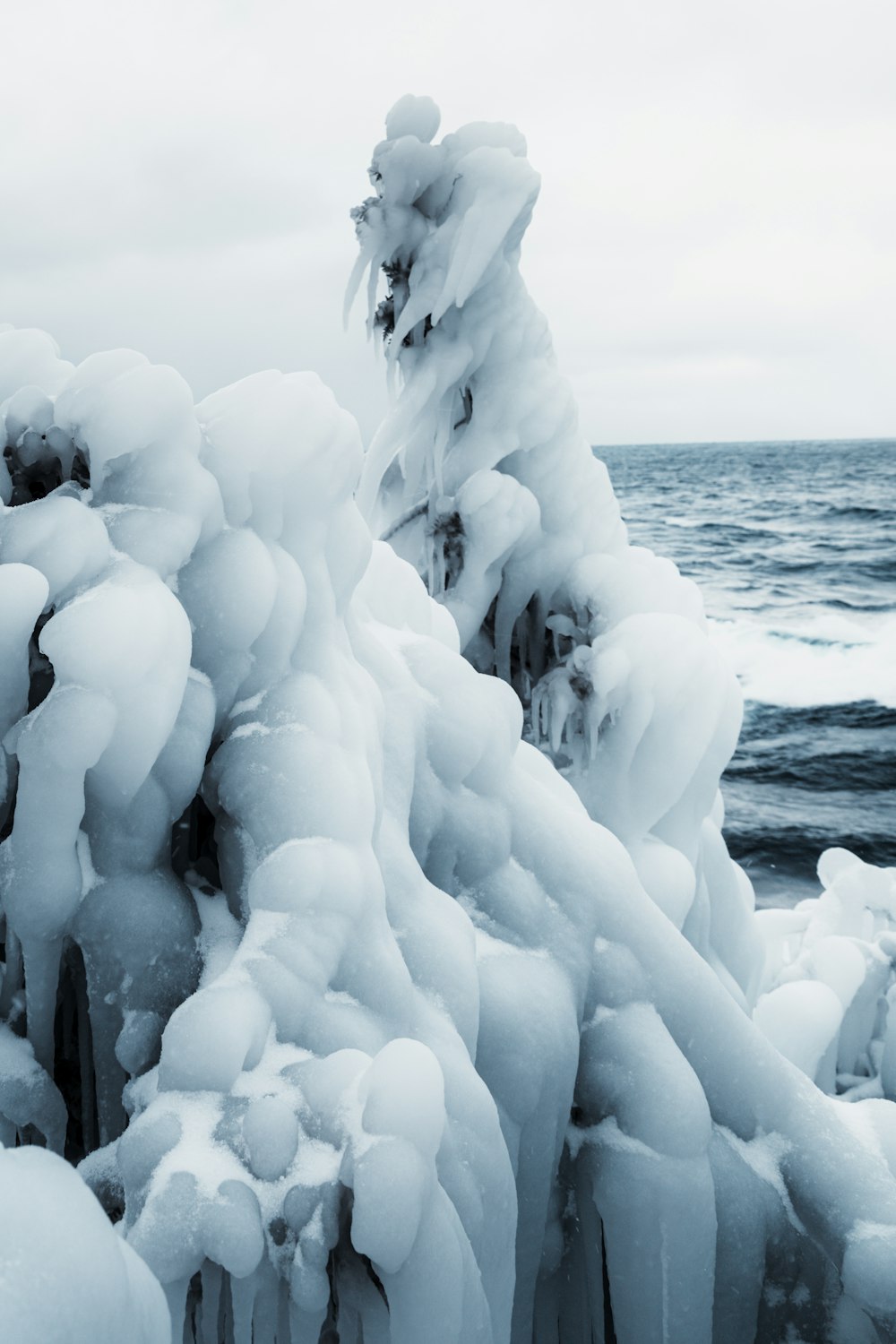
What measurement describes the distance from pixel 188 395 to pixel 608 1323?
8.46 ft

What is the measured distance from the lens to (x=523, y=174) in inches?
198

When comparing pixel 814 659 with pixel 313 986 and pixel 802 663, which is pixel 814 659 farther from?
pixel 313 986

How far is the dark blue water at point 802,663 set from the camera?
34.8ft

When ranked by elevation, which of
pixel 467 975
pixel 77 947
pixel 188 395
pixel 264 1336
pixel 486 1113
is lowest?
pixel 264 1336

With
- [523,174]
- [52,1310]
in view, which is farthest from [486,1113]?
[523,174]

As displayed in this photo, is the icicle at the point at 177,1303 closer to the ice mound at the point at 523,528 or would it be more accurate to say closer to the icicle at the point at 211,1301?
the icicle at the point at 211,1301

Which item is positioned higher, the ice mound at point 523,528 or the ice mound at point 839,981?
the ice mound at point 523,528

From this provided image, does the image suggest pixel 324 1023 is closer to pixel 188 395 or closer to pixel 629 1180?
pixel 629 1180

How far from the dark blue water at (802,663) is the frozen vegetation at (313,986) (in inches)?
275

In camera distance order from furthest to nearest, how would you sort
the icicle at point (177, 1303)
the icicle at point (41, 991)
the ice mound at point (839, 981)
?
the ice mound at point (839, 981) → the icicle at point (41, 991) → the icicle at point (177, 1303)

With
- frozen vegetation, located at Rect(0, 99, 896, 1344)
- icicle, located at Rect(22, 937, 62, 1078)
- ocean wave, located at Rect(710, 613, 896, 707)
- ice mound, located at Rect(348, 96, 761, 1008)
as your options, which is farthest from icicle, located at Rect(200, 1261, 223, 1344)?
ocean wave, located at Rect(710, 613, 896, 707)

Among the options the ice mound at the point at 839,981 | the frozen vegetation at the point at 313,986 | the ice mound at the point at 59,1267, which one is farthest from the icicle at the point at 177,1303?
the ice mound at the point at 839,981

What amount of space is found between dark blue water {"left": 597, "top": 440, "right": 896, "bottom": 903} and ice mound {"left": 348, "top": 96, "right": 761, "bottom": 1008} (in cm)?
506

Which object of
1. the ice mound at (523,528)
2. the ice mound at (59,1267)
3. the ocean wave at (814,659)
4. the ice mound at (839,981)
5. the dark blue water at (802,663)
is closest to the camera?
the ice mound at (59,1267)
